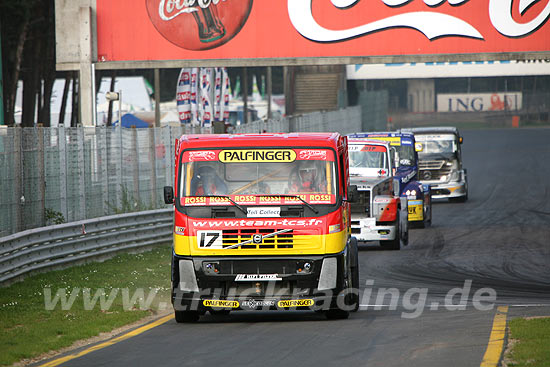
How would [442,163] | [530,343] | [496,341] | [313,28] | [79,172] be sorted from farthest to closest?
[442,163] → [313,28] → [79,172] → [496,341] → [530,343]

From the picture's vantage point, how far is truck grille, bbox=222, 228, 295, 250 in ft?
39.6

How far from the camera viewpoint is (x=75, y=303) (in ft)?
45.7

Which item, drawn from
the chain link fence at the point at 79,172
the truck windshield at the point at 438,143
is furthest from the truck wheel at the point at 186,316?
the truck windshield at the point at 438,143

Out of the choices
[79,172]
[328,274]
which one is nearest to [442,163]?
[79,172]

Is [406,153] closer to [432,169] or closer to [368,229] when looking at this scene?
[368,229]

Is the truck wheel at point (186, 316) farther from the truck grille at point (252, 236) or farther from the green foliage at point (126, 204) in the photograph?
the green foliage at point (126, 204)

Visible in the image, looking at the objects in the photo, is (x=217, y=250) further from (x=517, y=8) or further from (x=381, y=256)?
(x=517, y=8)

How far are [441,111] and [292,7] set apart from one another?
2593 inches

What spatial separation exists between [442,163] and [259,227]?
71.7 feet

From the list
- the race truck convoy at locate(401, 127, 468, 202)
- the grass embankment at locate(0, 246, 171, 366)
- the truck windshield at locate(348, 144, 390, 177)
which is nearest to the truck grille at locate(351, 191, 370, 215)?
the truck windshield at locate(348, 144, 390, 177)

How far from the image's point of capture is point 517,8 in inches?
1016

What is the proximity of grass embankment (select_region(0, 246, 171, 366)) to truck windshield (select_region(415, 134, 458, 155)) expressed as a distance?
16018 mm

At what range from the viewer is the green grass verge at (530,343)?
31.2ft

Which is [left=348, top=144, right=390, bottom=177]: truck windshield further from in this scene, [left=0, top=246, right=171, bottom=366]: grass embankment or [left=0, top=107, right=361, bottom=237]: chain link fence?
[left=0, top=246, right=171, bottom=366]: grass embankment
